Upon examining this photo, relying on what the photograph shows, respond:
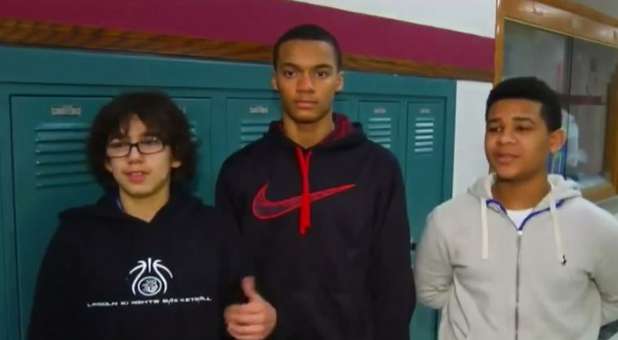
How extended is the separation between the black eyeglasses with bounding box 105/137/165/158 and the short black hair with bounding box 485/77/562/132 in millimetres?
889

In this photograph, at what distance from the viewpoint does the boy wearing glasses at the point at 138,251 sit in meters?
→ 1.30

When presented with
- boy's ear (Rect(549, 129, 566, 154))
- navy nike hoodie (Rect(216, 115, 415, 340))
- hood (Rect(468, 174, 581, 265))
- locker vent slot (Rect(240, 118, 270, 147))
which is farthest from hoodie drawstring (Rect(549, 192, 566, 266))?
locker vent slot (Rect(240, 118, 270, 147))

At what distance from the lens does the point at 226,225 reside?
1.44 metres

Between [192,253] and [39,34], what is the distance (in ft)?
2.07

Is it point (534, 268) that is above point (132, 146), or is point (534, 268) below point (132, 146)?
below

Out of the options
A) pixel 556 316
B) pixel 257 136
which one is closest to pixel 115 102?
pixel 257 136

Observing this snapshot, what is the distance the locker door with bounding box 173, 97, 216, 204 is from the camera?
1.71m

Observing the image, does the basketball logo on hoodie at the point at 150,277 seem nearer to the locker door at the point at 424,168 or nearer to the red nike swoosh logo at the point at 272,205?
the red nike swoosh logo at the point at 272,205

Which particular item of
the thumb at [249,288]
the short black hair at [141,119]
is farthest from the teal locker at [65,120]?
the thumb at [249,288]

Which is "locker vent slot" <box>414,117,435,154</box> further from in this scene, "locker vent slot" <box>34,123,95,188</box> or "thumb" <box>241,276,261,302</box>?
"locker vent slot" <box>34,123,95,188</box>

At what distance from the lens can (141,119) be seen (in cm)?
138

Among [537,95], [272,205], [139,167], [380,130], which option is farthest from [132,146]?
[380,130]

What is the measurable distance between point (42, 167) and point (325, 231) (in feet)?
2.29

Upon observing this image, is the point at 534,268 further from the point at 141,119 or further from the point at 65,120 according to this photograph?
the point at 65,120
